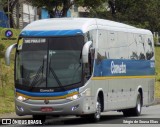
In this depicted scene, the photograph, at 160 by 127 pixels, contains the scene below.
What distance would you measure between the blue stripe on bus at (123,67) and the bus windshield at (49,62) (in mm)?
1228

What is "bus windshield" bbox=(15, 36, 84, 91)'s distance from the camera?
20906 millimetres

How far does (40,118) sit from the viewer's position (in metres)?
22.6

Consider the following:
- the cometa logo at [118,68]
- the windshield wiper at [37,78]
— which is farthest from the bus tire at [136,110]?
the windshield wiper at [37,78]

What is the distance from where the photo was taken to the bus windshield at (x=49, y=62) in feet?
68.6

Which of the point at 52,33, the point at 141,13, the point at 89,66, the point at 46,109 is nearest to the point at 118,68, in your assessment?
the point at 89,66

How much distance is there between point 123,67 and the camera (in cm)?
2497

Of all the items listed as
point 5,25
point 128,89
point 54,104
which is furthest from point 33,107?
point 5,25

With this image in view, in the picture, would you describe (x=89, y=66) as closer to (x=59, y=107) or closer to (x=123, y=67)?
(x=59, y=107)

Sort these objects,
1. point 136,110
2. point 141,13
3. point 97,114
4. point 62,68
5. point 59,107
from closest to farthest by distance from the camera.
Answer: point 59,107, point 62,68, point 97,114, point 136,110, point 141,13

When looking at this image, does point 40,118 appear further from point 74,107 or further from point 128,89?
point 128,89

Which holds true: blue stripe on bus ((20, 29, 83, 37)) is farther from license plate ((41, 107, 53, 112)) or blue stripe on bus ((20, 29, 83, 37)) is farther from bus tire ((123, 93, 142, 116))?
bus tire ((123, 93, 142, 116))

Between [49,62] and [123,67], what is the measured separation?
4.77 meters

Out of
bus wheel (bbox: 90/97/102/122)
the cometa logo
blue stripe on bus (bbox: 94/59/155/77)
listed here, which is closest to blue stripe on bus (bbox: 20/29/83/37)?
blue stripe on bus (bbox: 94/59/155/77)

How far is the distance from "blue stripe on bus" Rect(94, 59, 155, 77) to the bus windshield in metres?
1.23
